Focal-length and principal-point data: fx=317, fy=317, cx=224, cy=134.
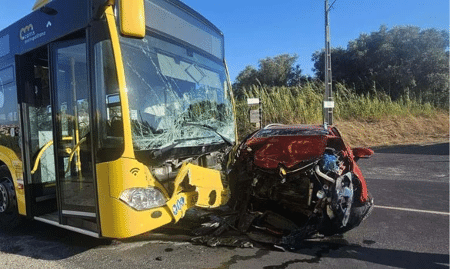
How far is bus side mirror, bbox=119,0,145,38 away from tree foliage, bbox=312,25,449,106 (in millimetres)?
21495

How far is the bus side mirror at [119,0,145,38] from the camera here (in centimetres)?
283

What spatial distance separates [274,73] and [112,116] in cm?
3245

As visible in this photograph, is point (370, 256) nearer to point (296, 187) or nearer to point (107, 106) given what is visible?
point (296, 187)

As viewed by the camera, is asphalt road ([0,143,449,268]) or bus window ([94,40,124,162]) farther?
asphalt road ([0,143,449,268])

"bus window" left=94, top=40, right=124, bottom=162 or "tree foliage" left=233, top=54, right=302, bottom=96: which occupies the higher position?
"tree foliage" left=233, top=54, right=302, bottom=96

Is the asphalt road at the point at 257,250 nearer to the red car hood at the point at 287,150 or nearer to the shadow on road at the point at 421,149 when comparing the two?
the red car hood at the point at 287,150

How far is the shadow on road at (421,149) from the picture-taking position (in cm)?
1223

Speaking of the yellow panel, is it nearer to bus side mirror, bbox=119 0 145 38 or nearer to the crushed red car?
bus side mirror, bbox=119 0 145 38

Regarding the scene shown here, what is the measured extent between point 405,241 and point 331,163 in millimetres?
1388

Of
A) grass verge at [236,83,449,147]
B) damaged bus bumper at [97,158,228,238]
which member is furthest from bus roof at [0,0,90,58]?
grass verge at [236,83,449,147]

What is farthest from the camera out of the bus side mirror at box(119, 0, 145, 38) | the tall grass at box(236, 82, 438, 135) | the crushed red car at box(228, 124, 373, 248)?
the tall grass at box(236, 82, 438, 135)

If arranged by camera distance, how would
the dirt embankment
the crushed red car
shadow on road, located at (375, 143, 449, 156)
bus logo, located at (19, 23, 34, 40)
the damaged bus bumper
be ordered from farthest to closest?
1. the dirt embankment
2. shadow on road, located at (375, 143, 449, 156)
3. bus logo, located at (19, 23, 34, 40)
4. the crushed red car
5. the damaged bus bumper

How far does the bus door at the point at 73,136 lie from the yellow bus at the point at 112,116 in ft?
0.04

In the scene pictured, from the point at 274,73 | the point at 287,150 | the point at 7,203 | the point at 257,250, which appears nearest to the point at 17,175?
the point at 7,203
